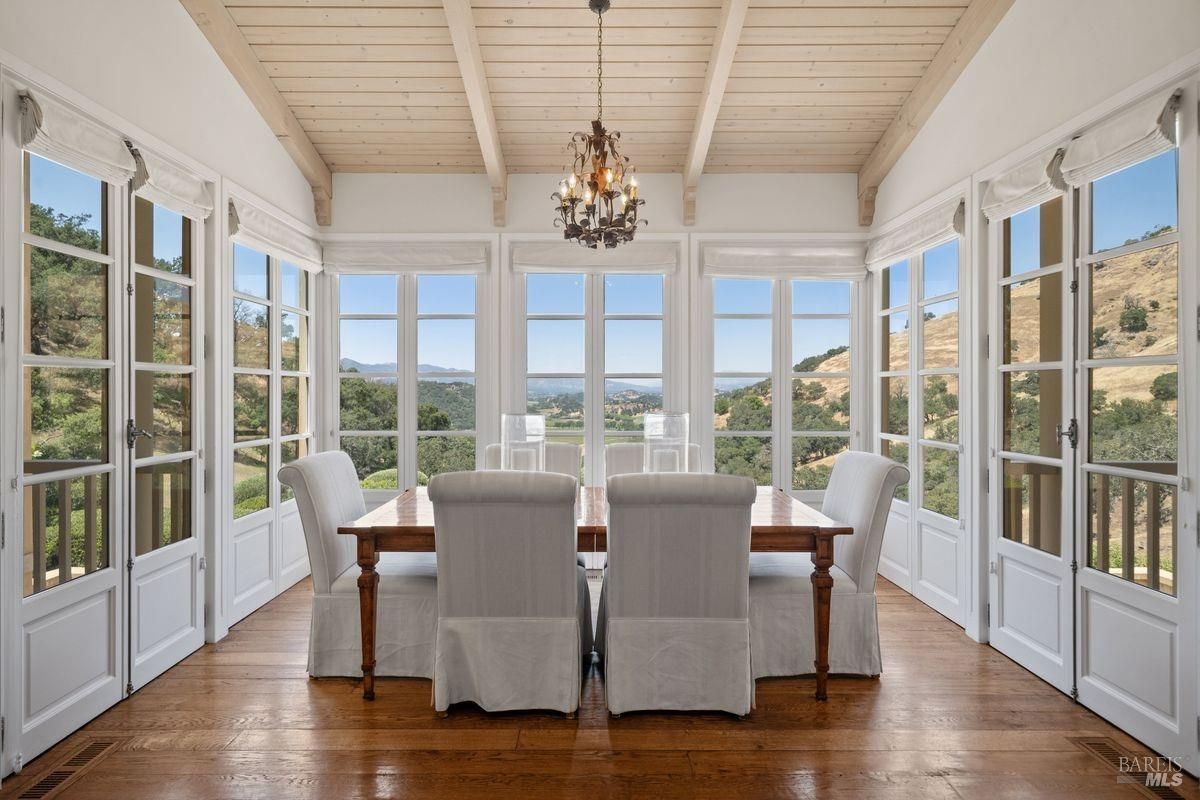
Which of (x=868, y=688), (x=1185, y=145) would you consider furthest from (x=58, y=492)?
(x=1185, y=145)

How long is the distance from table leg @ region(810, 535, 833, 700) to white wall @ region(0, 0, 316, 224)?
3311 mm

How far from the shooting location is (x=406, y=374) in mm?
4969

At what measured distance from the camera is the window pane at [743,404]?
16.4ft

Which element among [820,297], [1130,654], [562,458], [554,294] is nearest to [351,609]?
[562,458]

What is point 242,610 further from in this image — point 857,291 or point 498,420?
point 857,291

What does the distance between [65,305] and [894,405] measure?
4.45 metres

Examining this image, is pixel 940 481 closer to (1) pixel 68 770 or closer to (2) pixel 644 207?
(2) pixel 644 207

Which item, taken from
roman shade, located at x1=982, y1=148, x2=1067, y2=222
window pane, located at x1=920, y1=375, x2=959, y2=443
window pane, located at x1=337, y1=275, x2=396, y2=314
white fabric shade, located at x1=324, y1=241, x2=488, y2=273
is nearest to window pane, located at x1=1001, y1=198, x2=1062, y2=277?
roman shade, located at x1=982, y1=148, x2=1067, y2=222

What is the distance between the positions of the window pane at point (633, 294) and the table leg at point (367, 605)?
282 centimetres

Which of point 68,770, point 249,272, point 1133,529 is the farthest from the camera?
point 249,272

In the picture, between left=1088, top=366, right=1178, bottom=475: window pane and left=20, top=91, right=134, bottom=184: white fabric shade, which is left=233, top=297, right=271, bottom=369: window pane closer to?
left=20, top=91, right=134, bottom=184: white fabric shade

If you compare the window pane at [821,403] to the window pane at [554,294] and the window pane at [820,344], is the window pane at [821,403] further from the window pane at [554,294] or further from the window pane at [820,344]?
the window pane at [554,294]

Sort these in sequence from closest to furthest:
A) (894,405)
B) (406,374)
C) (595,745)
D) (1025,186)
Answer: (595,745)
(1025,186)
(894,405)
(406,374)

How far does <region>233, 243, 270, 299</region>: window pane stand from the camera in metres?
3.79
